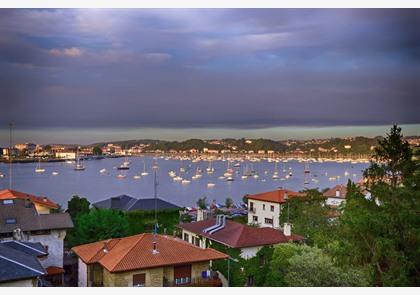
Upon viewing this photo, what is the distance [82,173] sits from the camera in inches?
404

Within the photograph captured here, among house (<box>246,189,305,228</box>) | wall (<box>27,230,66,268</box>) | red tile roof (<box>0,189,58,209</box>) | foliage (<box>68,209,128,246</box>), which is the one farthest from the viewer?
house (<box>246,189,305,228</box>)

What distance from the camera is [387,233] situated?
318 cm

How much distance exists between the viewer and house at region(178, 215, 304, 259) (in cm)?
508

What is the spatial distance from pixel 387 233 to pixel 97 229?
3.54m

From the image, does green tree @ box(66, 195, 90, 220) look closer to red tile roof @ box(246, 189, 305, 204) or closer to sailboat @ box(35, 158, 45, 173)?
sailboat @ box(35, 158, 45, 173)

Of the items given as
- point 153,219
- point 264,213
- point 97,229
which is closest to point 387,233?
point 97,229

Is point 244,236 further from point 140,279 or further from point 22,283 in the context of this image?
point 22,283

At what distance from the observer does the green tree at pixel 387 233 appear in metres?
3.10

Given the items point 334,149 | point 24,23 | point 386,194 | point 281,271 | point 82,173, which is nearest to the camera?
point 386,194

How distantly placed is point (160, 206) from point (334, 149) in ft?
10.8

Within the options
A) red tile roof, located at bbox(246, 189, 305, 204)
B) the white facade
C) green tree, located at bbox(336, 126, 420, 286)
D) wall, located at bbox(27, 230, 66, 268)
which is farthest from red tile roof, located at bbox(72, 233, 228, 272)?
red tile roof, located at bbox(246, 189, 305, 204)

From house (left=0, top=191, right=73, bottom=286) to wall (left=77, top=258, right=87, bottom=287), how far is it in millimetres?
236
